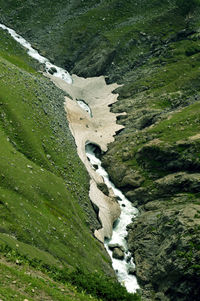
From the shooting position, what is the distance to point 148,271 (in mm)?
75625

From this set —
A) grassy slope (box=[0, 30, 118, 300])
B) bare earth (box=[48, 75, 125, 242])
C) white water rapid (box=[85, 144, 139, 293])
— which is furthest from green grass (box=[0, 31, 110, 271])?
white water rapid (box=[85, 144, 139, 293])

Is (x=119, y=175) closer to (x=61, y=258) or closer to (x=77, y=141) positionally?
(x=77, y=141)

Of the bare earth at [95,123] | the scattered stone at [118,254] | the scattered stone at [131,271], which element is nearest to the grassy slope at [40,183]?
the scattered stone at [118,254]

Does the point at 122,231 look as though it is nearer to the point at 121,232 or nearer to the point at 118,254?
the point at 121,232

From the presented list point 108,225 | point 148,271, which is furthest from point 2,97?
point 148,271

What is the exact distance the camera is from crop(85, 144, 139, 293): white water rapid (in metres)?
73.6

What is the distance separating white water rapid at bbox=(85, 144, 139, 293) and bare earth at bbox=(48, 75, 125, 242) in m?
2.11

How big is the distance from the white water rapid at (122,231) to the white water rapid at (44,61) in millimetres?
56866

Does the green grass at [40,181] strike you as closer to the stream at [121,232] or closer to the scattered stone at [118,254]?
the scattered stone at [118,254]

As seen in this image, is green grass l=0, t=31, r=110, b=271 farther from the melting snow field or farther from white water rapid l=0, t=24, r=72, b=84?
white water rapid l=0, t=24, r=72, b=84

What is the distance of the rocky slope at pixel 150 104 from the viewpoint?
74213 mm

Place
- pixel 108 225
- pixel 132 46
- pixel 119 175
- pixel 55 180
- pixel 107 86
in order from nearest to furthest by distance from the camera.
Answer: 1. pixel 55 180
2. pixel 108 225
3. pixel 119 175
4. pixel 107 86
5. pixel 132 46

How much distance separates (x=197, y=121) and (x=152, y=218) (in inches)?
1417

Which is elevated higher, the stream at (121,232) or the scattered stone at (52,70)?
the scattered stone at (52,70)
